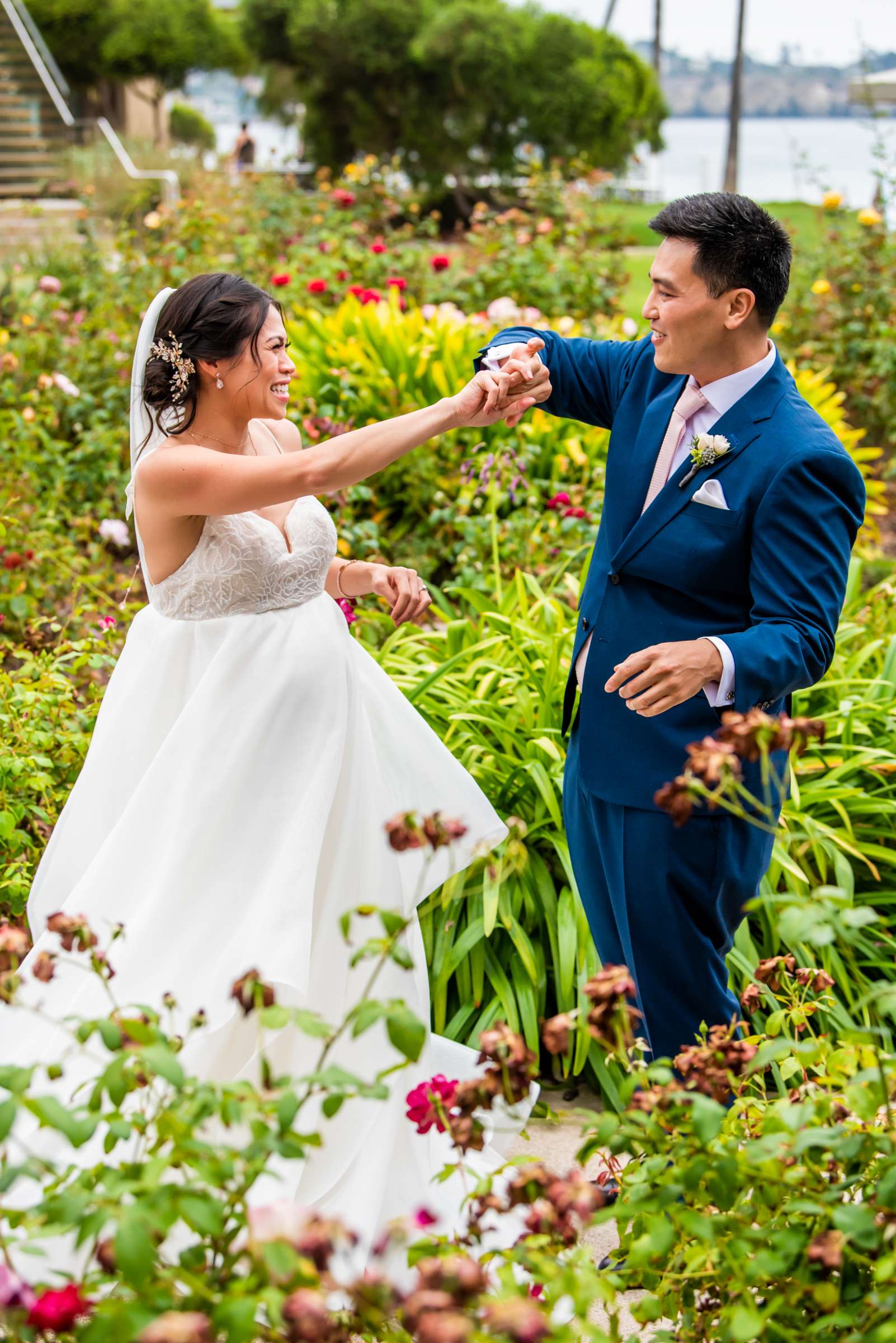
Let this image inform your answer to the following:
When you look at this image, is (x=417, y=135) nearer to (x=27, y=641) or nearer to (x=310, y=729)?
(x=27, y=641)

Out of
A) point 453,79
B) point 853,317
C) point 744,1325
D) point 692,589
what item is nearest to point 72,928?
point 744,1325

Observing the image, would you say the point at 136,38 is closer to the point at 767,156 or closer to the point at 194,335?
the point at 767,156

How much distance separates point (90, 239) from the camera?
25.2 ft

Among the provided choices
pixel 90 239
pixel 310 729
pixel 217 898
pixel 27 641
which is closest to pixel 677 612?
pixel 310 729

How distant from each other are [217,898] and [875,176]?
7.53 meters

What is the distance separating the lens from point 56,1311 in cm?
92

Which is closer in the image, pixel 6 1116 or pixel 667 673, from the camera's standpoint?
pixel 6 1116

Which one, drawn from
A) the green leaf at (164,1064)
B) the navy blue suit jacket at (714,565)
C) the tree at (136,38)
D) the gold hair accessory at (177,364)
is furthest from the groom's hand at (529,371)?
the tree at (136,38)

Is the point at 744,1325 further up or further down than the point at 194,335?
further down

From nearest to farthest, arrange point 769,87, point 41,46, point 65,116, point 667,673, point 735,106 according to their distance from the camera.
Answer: point 667,673 → point 65,116 → point 41,46 → point 735,106 → point 769,87

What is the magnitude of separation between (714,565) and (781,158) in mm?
13647

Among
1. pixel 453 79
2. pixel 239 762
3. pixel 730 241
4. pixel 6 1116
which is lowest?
pixel 239 762

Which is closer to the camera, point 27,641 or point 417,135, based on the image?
point 27,641

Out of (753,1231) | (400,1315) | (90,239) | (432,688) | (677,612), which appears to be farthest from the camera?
(90,239)
